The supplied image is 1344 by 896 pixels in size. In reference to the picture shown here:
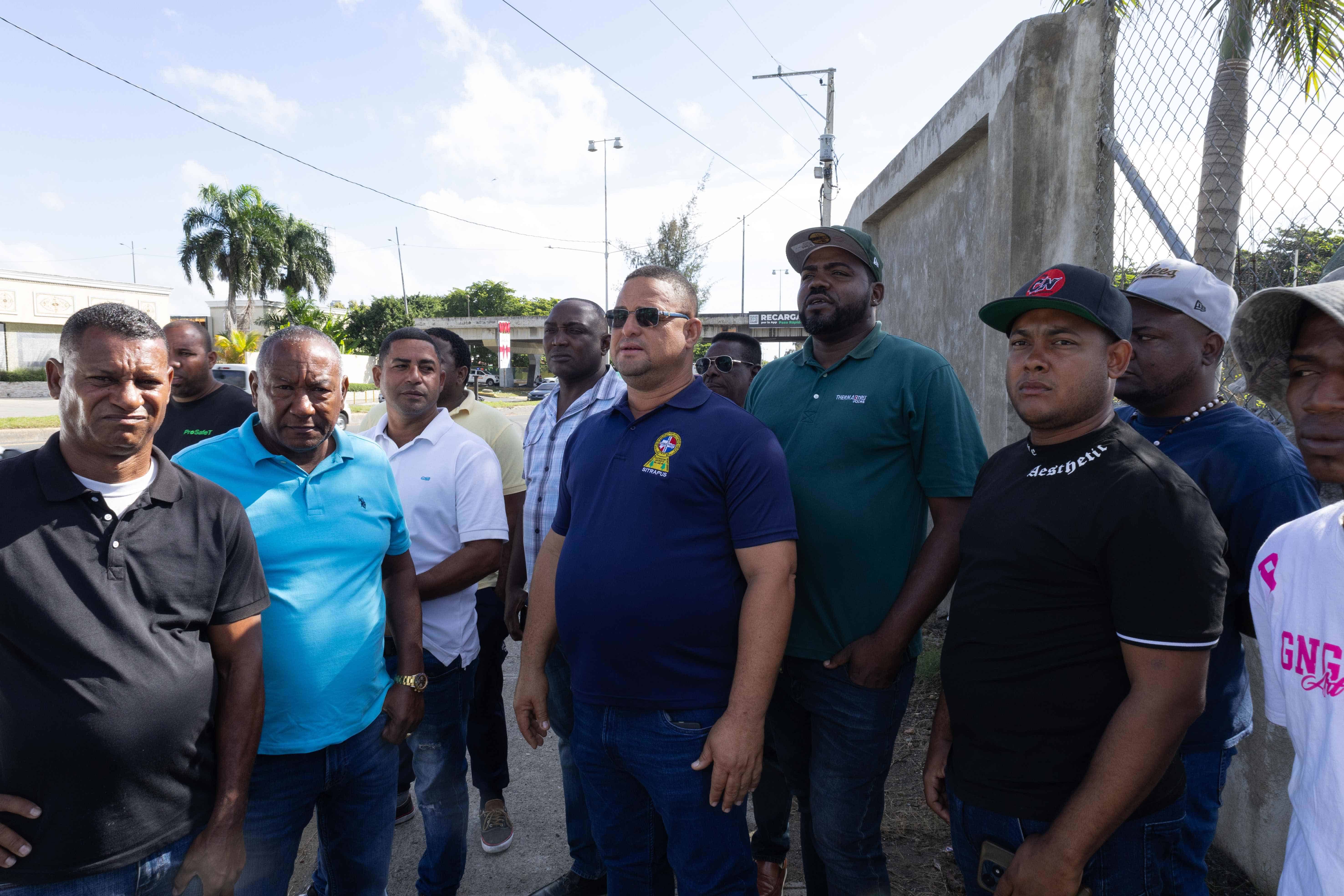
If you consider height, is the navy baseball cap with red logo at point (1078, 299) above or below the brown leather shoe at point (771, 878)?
above

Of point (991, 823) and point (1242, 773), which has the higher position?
point (991, 823)

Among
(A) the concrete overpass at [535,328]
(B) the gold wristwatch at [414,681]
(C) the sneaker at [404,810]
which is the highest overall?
(A) the concrete overpass at [535,328]

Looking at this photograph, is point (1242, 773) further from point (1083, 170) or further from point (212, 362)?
point (212, 362)

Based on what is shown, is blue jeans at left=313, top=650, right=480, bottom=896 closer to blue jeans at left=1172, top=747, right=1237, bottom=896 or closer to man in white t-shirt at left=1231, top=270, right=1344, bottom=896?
blue jeans at left=1172, top=747, right=1237, bottom=896

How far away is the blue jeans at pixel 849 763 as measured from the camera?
247cm

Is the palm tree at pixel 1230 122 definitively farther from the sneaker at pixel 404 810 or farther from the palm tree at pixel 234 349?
the palm tree at pixel 234 349

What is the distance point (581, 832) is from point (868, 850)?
1.14 m

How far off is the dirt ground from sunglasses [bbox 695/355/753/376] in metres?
2.13

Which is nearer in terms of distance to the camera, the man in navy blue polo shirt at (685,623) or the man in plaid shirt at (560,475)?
the man in navy blue polo shirt at (685,623)

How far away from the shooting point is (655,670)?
221 cm

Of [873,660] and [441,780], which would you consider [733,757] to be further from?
[441,780]

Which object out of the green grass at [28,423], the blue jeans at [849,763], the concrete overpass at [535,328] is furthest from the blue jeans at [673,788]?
the concrete overpass at [535,328]

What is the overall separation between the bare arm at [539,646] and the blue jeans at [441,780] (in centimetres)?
42

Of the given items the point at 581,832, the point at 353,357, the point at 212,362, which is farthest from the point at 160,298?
the point at 581,832
